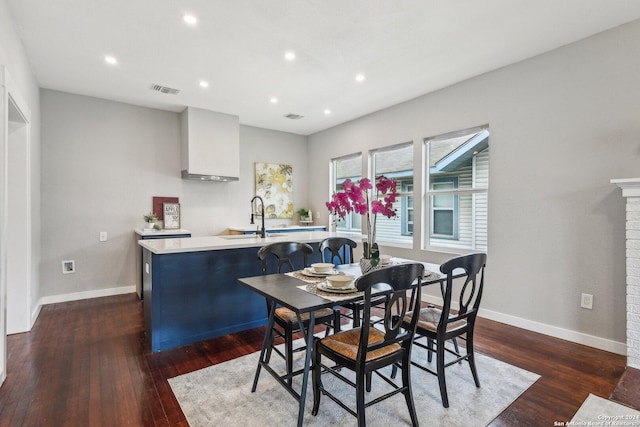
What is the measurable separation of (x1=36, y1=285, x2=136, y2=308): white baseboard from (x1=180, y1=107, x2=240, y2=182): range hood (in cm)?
191

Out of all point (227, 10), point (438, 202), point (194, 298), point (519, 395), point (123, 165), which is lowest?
point (519, 395)

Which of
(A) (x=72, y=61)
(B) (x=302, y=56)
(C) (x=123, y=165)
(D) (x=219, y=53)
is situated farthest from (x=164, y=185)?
(B) (x=302, y=56)

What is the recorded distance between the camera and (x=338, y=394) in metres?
2.14

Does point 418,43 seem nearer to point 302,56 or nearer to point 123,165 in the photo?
point 302,56

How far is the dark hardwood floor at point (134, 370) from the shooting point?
191cm

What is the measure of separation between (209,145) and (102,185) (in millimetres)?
1590

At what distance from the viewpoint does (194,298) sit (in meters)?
2.98

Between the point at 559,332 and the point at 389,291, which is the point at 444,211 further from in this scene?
the point at 389,291

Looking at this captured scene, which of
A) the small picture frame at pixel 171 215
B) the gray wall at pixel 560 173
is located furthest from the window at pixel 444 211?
the small picture frame at pixel 171 215

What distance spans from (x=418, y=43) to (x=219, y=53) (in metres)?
1.94

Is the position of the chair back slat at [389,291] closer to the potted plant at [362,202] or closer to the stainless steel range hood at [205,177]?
the potted plant at [362,202]

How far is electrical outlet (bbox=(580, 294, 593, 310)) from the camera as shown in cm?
289

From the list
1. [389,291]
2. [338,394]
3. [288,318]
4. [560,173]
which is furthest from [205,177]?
[560,173]

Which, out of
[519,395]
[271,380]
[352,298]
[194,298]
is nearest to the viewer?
[352,298]
